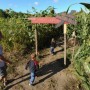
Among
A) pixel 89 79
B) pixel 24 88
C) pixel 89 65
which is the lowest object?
pixel 24 88

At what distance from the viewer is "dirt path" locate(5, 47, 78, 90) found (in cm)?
759

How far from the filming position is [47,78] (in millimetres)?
8148

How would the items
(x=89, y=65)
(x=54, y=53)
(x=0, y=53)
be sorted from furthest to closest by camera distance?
(x=54, y=53) < (x=0, y=53) < (x=89, y=65)

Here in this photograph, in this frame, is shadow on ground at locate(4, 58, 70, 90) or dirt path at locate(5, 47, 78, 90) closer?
dirt path at locate(5, 47, 78, 90)

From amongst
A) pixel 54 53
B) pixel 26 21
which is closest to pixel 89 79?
pixel 54 53

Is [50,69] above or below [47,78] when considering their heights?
above

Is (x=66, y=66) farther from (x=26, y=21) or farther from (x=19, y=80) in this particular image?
(x=26, y=21)

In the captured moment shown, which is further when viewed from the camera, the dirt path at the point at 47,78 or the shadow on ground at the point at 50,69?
the shadow on ground at the point at 50,69

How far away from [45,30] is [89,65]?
390 inches

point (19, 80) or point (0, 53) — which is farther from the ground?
point (0, 53)

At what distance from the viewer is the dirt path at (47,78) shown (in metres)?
7.59

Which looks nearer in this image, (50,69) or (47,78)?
(47,78)

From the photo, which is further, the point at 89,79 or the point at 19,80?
the point at 19,80

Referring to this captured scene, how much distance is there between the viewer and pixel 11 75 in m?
8.30
